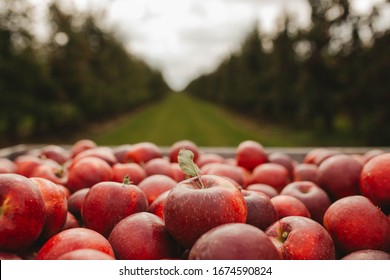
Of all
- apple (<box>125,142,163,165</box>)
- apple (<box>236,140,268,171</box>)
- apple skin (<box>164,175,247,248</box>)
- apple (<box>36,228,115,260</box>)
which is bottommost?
apple (<box>236,140,268,171</box>)

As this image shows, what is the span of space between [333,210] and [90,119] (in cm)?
2533

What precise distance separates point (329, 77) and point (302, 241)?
752 inches

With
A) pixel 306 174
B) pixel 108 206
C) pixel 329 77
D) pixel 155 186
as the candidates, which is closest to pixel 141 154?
pixel 155 186

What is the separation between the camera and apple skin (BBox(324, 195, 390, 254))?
7.05ft

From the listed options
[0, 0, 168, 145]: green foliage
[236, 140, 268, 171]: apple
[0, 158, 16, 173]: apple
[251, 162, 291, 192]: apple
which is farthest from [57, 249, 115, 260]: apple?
[0, 0, 168, 145]: green foliage

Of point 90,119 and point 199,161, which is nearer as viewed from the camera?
point 199,161

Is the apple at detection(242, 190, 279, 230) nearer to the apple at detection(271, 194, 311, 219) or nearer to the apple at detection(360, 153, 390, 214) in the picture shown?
the apple at detection(271, 194, 311, 219)

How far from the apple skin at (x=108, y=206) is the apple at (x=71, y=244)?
0.41m

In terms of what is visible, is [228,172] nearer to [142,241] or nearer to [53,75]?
[142,241]

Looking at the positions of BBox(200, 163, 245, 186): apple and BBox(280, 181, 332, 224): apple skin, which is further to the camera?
BBox(200, 163, 245, 186): apple

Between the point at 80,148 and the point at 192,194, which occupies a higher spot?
the point at 192,194
